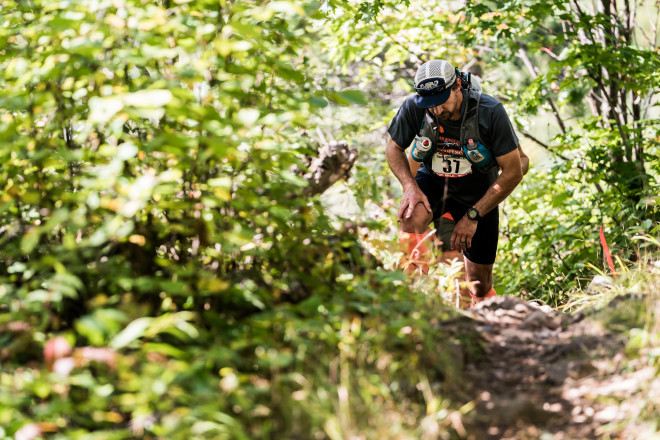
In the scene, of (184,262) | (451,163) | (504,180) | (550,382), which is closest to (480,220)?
(451,163)

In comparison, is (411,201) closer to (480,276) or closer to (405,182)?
(405,182)

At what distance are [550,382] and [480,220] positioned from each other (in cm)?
279

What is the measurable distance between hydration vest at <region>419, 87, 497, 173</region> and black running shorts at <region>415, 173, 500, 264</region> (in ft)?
0.93

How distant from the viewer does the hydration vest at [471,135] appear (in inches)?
180

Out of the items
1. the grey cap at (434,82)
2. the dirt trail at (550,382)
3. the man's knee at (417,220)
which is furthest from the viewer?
the man's knee at (417,220)

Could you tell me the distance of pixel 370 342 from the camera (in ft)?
8.04

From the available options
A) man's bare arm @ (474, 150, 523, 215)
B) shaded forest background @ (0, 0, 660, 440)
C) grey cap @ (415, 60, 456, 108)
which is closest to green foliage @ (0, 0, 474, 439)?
shaded forest background @ (0, 0, 660, 440)

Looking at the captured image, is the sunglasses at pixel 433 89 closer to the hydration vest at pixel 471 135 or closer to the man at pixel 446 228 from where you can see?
the hydration vest at pixel 471 135

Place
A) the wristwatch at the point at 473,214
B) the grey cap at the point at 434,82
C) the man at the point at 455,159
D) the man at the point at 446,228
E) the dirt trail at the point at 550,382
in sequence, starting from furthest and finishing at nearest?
the man at the point at 446,228
the wristwatch at the point at 473,214
the man at the point at 455,159
the grey cap at the point at 434,82
the dirt trail at the point at 550,382

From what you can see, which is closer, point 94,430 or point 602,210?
point 94,430

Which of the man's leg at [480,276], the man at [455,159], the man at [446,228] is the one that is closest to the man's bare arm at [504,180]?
the man at [455,159]

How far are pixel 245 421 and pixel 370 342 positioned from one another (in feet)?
1.99

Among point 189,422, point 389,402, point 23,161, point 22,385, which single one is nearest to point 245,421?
point 189,422

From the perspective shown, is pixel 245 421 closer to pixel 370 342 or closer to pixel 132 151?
pixel 370 342
